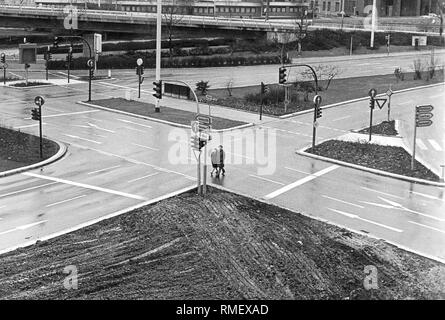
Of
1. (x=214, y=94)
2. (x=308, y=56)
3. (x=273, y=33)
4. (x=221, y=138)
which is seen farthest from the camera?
(x=273, y=33)

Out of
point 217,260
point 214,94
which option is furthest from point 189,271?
point 214,94

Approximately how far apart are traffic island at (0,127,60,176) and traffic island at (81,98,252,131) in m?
9.95

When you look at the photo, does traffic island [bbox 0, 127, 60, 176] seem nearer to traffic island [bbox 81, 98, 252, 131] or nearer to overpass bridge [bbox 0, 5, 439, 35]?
traffic island [bbox 81, 98, 252, 131]

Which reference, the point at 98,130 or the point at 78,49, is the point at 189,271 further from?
the point at 78,49

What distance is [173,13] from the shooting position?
379 feet

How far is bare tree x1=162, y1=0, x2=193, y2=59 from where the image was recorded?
95.1 m

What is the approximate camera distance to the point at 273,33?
102 m

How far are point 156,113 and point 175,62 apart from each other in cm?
3543

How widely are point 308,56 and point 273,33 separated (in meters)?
10.7

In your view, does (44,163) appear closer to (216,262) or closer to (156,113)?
(156,113)

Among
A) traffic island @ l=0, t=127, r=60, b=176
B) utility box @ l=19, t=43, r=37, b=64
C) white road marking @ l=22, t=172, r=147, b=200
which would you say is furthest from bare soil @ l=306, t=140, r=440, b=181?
utility box @ l=19, t=43, r=37, b=64

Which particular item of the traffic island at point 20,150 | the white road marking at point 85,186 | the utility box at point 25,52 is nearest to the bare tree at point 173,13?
the utility box at point 25,52

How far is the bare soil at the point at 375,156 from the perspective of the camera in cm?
3253

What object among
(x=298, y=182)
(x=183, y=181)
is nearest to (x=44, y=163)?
(x=183, y=181)
